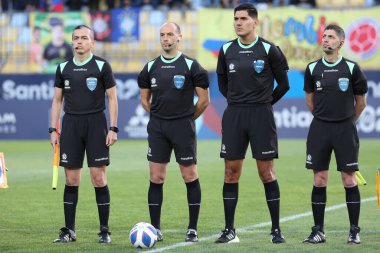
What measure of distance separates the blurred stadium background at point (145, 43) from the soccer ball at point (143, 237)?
16404mm

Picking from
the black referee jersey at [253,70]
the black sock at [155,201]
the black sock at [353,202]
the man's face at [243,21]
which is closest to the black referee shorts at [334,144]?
the black sock at [353,202]

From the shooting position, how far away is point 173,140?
9.57 metres

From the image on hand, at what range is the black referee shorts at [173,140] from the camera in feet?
31.3

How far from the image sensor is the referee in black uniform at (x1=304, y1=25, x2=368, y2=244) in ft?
30.9

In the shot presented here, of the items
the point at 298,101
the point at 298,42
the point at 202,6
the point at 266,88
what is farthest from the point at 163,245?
the point at 202,6

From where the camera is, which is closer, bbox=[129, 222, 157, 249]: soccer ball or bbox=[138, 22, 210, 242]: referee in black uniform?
bbox=[129, 222, 157, 249]: soccer ball

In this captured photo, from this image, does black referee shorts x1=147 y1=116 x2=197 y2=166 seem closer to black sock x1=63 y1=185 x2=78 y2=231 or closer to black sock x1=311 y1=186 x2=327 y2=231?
black sock x1=63 y1=185 x2=78 y2=231

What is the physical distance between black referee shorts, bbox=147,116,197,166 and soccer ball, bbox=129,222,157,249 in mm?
790

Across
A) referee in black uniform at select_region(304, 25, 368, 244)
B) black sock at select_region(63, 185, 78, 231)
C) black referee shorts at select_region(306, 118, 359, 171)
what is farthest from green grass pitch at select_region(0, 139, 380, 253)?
black referee shorts at select_region(306, 118, 359, 171)

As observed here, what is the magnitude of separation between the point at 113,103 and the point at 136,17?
19.1m

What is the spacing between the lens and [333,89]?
9.44 meters

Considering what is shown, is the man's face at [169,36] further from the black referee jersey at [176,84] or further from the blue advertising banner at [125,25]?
the blue advertising banner at [125,25]

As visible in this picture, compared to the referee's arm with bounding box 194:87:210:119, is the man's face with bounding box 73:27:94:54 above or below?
above

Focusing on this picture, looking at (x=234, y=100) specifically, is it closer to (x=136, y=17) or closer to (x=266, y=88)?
(x=266, y=88)
